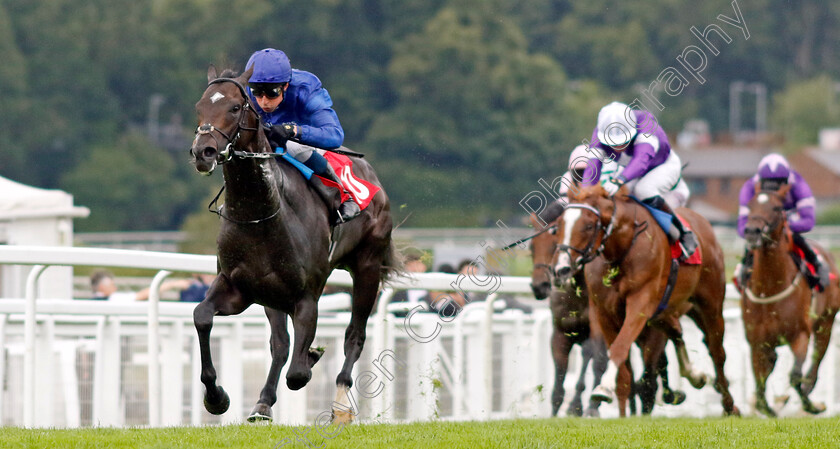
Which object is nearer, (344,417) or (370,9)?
(344,417)

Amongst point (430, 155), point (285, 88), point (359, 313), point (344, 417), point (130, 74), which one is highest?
point (130, 74)

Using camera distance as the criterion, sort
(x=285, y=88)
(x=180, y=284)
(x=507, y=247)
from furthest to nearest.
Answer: (x=180, y=284) < (x=507, y=247) < (x=285, y=88)

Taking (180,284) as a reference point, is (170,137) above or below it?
above

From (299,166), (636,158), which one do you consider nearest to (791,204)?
(636,158)

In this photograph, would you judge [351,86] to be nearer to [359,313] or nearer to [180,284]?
[180,284]

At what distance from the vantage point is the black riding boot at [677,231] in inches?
303

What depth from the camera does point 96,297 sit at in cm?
970

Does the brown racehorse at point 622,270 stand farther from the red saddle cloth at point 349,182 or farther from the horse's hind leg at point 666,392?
the red saddle cloth at point 349,182

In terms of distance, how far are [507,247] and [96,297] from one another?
3.59 meters

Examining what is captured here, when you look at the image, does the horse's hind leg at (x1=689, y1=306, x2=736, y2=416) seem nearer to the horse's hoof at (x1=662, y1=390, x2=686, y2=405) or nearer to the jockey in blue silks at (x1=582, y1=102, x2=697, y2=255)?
the horse's hoof at (x1=662, y1=390, x2=686, y2=405)

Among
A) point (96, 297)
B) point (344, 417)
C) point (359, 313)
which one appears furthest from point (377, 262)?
point (96, 297)

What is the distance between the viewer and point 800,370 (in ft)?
28.4

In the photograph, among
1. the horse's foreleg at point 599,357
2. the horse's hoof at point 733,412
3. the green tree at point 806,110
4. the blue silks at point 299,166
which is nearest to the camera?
the blue silks at point 299,166

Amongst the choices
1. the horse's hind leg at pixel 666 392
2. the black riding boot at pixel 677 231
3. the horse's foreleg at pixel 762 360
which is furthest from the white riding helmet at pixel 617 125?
the horse's foreleg at pixel 762 360
